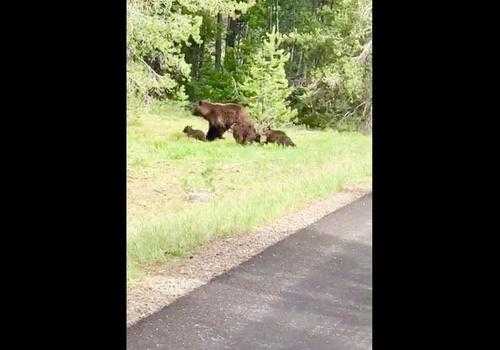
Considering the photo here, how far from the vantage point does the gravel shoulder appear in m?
2.27

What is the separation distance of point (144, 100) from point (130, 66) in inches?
5.4

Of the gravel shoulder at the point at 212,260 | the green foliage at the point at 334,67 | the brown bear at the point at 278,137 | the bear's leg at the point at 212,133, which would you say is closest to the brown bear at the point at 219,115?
the bear's leg at the point at 212,133

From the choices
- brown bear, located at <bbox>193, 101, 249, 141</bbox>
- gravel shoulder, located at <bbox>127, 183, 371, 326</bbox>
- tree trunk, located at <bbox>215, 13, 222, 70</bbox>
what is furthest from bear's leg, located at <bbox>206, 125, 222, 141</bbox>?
gravel shoulder, located at <bbox>127, 183, 371, 326</bbox>

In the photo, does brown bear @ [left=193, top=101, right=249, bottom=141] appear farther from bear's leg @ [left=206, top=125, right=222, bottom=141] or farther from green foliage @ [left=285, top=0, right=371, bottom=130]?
green foliage @ [left=285, top=0, right=371, bottom=130]

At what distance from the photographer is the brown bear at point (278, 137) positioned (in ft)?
8.19

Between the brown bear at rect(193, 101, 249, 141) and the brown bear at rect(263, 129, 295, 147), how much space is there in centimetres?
11
